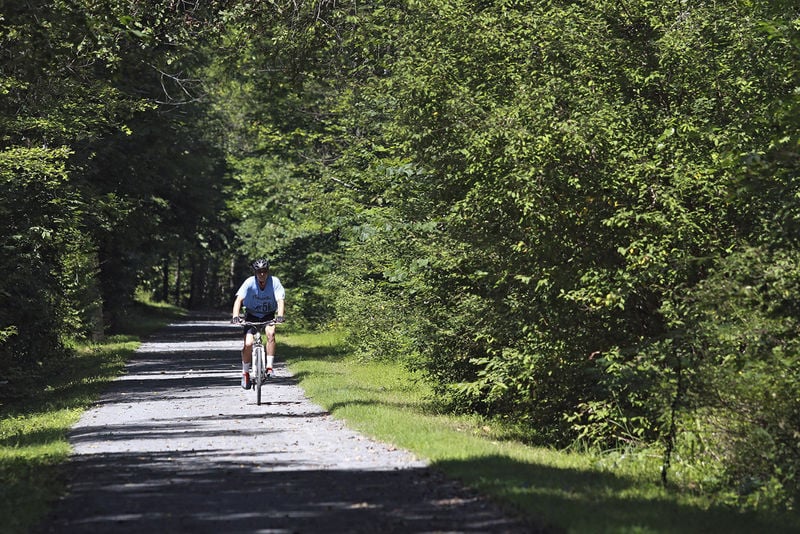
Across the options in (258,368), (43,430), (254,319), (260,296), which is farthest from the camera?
(254,319)

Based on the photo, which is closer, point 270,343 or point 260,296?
point 270,343

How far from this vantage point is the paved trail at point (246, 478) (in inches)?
320

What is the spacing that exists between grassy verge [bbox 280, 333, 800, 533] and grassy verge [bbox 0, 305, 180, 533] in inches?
137

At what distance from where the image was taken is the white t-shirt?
18.1 metres

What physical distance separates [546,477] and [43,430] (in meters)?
8.07

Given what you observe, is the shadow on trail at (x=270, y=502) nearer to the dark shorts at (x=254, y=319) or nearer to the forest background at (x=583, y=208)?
the forest background at (x=583, y=208)

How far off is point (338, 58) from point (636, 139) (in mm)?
14229

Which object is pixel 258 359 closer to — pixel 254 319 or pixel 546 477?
pixel 254 319

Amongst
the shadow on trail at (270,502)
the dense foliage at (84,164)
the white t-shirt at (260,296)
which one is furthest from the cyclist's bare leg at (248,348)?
the shadow on trail at (270,502)

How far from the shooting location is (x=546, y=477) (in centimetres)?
1004

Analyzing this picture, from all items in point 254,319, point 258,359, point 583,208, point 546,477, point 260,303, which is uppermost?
point 583,208

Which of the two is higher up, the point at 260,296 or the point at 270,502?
the point at 260,296

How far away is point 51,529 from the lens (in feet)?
27.1

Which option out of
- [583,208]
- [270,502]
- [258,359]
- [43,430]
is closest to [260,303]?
[258,359]
